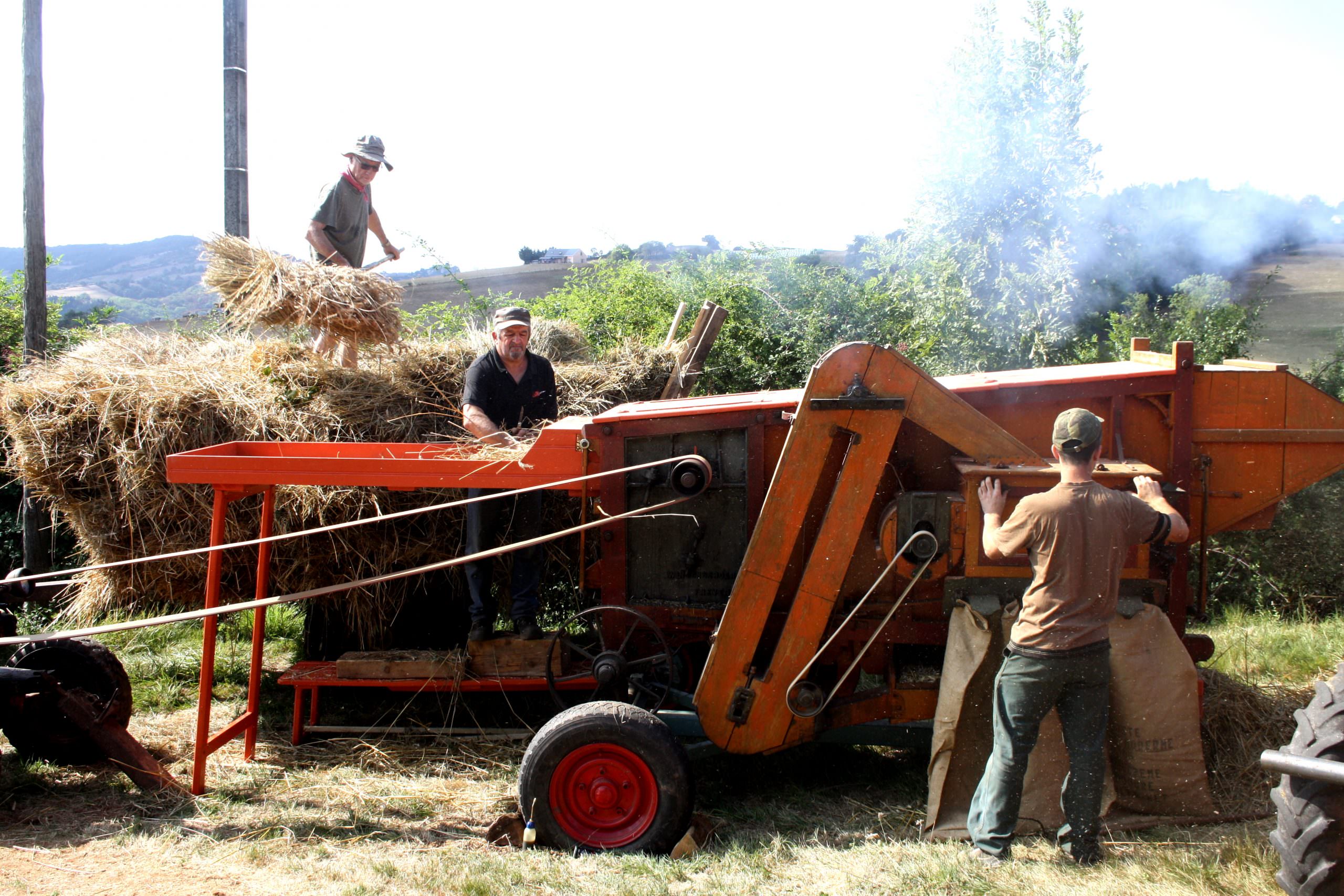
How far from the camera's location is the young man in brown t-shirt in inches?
134

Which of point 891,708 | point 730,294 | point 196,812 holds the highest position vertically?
point 730,294

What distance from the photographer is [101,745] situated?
474 cm

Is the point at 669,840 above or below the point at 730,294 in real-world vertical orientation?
below

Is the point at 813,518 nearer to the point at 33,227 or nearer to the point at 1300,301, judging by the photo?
the point at 33,227

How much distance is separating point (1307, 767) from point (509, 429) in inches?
154

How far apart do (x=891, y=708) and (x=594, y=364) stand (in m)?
3.57

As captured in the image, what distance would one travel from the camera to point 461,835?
4.16 metres

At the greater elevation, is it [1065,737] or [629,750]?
[1065,737]

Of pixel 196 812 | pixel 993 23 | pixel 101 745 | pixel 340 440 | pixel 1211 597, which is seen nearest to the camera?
pixel 196 812

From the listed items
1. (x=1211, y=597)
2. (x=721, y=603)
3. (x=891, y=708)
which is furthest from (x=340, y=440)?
(x=1211, y=597)

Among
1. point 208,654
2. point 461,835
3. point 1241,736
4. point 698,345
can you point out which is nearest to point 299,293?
point 208,654

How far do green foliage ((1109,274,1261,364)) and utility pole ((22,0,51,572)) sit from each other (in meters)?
9.18

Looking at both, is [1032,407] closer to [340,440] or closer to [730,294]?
[340,440]

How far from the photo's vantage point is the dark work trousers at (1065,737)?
3.46 meters
